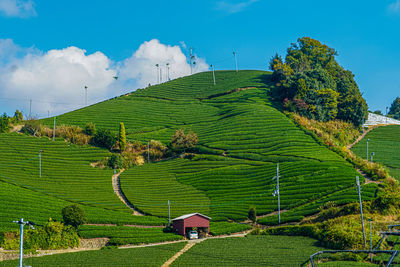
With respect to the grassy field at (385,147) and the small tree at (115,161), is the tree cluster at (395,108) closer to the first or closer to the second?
the grassy field at (385,147)

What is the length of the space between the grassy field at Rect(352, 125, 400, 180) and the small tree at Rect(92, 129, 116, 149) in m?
49.8

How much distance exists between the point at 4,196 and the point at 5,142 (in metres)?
28.1

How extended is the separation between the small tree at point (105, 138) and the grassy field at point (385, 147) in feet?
163

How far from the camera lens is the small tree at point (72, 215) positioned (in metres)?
49.8

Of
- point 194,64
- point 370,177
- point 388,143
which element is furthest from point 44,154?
point 194,64

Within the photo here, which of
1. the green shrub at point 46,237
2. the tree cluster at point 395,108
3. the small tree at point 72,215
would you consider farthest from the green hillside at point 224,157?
the tree cluster at point 395,108

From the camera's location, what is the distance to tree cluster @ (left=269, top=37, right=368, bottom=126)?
101 metres

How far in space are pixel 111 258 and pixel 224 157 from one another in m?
41.1

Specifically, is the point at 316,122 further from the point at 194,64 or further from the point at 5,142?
the point at 194,64

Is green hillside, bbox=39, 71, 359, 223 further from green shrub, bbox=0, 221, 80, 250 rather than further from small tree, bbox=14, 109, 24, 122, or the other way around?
green shrub, bbox=0, 221, 80, 250

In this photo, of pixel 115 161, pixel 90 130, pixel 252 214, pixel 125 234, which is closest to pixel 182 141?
pixel 115 161

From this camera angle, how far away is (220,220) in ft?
194

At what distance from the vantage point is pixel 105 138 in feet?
286

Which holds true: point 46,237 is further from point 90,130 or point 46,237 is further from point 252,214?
point 90,130
